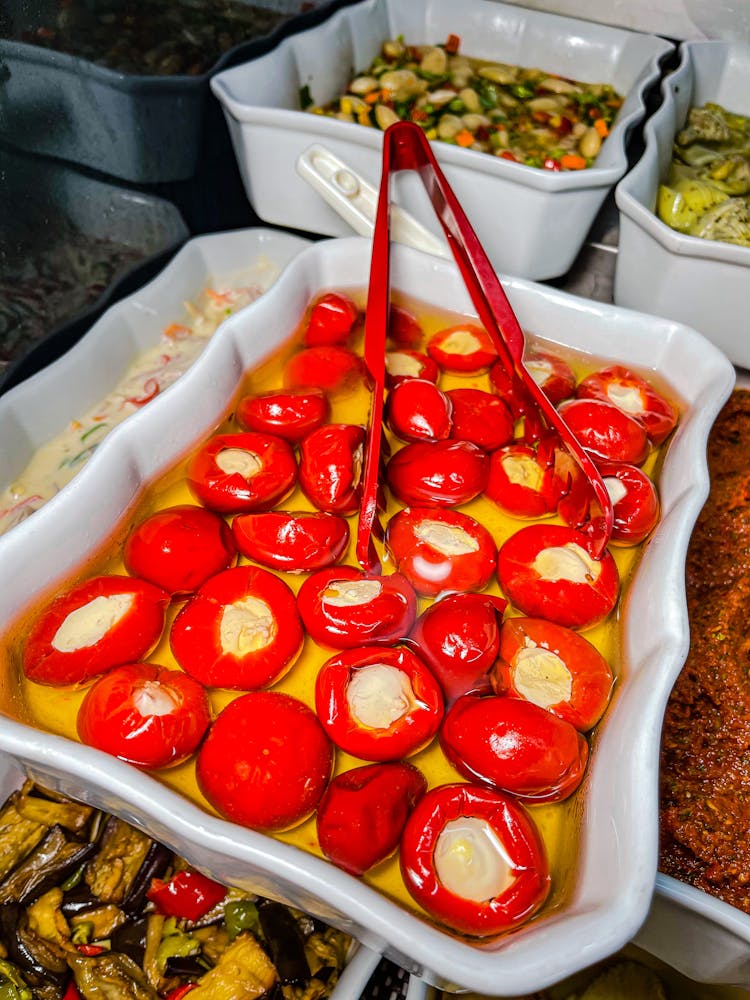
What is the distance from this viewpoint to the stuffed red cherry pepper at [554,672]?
0.91 m

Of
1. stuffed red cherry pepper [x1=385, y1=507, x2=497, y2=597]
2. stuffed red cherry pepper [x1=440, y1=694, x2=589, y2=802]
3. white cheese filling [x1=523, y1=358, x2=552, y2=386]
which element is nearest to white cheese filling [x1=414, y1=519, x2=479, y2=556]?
stuffed red cherry pepper [x1=385, y1=507, x2=497, y2=597]

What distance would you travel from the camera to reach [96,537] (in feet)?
3.29

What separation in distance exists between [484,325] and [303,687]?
2.13ft

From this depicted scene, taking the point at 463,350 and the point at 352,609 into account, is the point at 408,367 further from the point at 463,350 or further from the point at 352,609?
the point at 352,609

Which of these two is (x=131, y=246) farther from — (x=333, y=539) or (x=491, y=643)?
(x=491, y=643)

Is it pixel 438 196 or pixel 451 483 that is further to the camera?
pixel 438 196

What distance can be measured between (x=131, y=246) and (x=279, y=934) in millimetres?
1293

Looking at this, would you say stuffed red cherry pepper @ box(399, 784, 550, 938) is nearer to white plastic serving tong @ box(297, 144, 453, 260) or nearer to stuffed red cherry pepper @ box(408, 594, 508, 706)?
stuffed red cherry pepper @ box(408, 594, 508, 706)

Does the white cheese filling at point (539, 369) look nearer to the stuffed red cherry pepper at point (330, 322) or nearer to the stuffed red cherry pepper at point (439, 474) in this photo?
the stuffed red cherry pepper at point (439, 474)

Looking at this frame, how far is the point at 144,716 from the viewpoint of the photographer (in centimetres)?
84

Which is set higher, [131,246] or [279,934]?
[131,246]

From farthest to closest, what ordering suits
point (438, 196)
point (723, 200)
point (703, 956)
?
point (723, 200) < point (438, 196) < point (703, 956)

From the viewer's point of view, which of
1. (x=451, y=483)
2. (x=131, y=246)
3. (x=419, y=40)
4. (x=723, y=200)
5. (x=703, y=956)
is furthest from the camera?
(x=419, y=40)

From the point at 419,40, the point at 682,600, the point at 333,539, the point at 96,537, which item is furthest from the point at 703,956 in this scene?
the point at 419,40
